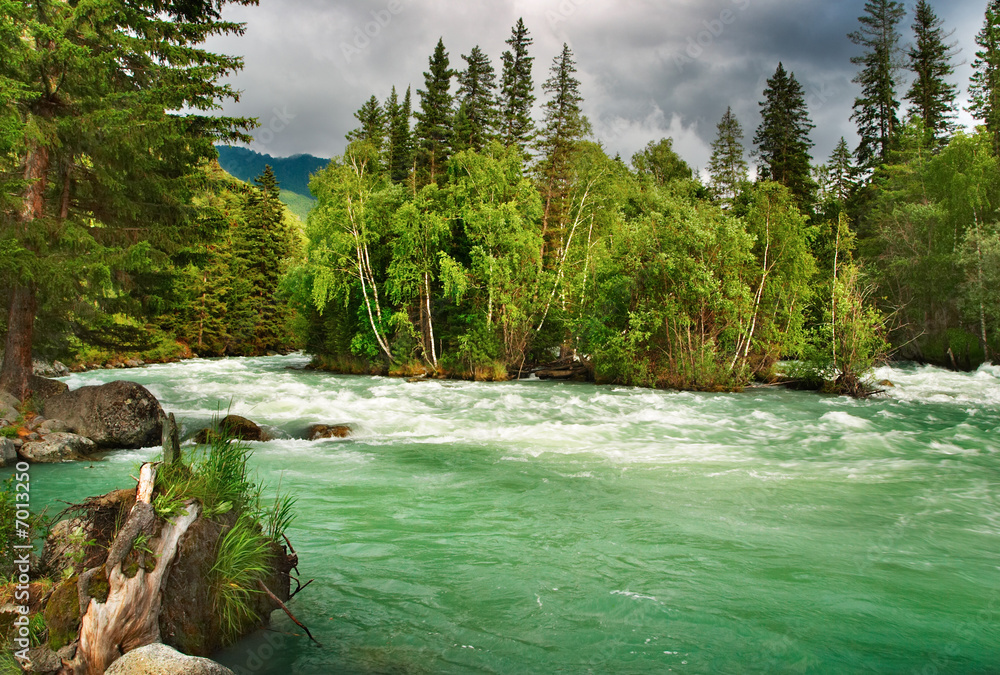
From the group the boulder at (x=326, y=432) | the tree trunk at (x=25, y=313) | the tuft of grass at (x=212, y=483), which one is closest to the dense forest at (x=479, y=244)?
the tree trunk at (x=25, y=313)

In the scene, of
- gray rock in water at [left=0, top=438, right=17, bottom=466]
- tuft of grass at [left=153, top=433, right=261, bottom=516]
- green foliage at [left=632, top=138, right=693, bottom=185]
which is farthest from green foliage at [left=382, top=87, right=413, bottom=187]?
tuft of grass at [left=153, top=433, right=261, bottom=516]

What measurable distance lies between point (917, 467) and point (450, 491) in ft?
26.0

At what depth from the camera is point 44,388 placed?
11141mm

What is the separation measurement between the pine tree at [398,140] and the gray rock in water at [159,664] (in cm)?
3764

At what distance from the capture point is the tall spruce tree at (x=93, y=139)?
367 inches

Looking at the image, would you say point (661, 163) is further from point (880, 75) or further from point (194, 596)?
point (194, 596)

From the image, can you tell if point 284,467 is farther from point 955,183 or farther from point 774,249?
point 955,183

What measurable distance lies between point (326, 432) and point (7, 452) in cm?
503

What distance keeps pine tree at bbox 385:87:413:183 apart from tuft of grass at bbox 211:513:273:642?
36573mm

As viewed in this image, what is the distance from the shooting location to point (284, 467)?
9352 millimetres

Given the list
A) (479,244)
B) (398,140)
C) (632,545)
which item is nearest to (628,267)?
(479,244)

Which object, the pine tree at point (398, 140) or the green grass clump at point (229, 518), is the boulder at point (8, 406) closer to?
the green grass clump at point (229, 518)

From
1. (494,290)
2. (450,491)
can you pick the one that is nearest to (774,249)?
(494,290)

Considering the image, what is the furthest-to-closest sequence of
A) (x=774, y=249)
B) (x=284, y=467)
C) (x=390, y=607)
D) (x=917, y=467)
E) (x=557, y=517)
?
(x=774, y=249)
(x=917, y=467)
(x=284, y=467)
(x=557, y=517)
(x=390, y=607)
